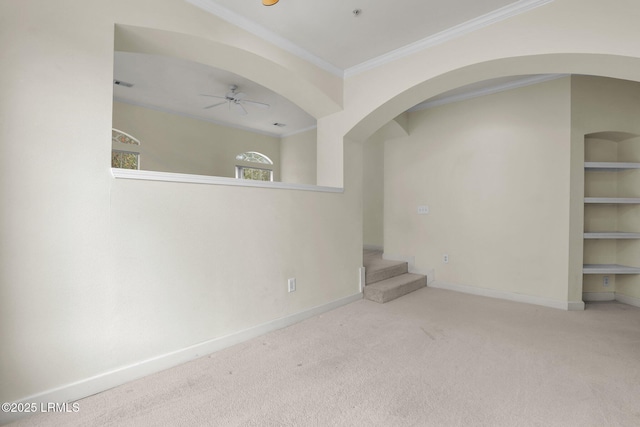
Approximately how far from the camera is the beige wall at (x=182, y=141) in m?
4.93

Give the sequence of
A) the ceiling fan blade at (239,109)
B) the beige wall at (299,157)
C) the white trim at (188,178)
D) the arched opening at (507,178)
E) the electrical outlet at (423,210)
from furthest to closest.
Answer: the beige wall at (299,157), the ceiling fan blade at (239,109), the electrical outlet at (423,210), the arched opening at (507,178), the white trim at (188,178)

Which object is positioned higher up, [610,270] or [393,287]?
[610,270]

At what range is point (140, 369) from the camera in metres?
1.88

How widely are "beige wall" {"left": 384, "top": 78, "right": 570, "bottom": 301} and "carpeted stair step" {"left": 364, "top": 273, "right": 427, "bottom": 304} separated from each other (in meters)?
0.29

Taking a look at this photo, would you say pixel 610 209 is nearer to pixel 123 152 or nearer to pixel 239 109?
pixel 239 109

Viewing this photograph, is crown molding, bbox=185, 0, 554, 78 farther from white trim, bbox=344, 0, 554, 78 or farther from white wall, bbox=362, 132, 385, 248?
white wall, bbox=362, 132, 385, 248

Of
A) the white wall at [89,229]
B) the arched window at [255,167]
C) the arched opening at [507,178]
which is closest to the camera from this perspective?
the white wall at [89,229]

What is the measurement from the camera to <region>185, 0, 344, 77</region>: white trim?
2.23 metres

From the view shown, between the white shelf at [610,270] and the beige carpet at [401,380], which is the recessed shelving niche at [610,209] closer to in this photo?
the white shelf at [610,270]

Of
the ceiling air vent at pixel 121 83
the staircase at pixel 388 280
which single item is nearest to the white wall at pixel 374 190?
the staircase at pixel 388 280

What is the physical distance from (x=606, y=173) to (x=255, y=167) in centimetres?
607

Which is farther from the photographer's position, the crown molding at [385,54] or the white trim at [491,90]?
the white trim at [491,90]

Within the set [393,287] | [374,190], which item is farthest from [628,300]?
[374,190]

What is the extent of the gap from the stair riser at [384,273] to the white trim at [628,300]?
2555 millimetres
